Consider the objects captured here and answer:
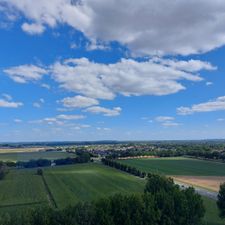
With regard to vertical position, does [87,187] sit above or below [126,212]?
below

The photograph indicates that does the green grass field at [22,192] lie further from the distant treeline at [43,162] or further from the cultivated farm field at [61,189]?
the distant treeline at [43,162]

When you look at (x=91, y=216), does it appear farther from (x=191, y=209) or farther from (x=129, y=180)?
(x=129, y=180)

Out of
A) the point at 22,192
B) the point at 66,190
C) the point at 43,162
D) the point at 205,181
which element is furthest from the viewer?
the point at 43,162

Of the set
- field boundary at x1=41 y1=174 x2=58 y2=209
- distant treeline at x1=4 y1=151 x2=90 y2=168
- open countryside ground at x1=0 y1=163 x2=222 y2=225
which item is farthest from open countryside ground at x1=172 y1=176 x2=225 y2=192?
distant treeline at x1=4 y1=151 x2=90 y2=168

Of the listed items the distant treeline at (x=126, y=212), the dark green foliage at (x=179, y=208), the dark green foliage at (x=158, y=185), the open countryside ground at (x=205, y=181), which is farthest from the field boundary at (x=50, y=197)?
the open countryside ground at (x=205, y=181)

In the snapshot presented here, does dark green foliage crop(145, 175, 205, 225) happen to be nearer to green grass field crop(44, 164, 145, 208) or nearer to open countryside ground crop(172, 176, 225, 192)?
green grass field crop(44, 164, 145, 208)

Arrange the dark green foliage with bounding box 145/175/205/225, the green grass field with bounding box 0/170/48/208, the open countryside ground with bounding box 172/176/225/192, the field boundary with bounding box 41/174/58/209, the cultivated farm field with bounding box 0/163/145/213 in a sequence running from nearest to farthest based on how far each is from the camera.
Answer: the dark green foliage with bounding box 145/175/205/225 → the field boundary with bounding box 41/174/58/209 → the green grass field with bounding box 0/170/48/208 → the cultivated farm field with bounding box 0/163/145/213 → the open countryside ground with bounding box 172/176/225/192

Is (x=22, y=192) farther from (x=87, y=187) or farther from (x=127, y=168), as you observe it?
(x=127, y=168)

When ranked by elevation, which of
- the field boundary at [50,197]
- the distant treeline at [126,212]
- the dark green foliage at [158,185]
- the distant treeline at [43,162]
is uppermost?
the distant treeline at [43,162]

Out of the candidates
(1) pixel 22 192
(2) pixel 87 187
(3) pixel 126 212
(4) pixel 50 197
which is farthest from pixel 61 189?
(3) pixel 126 212
